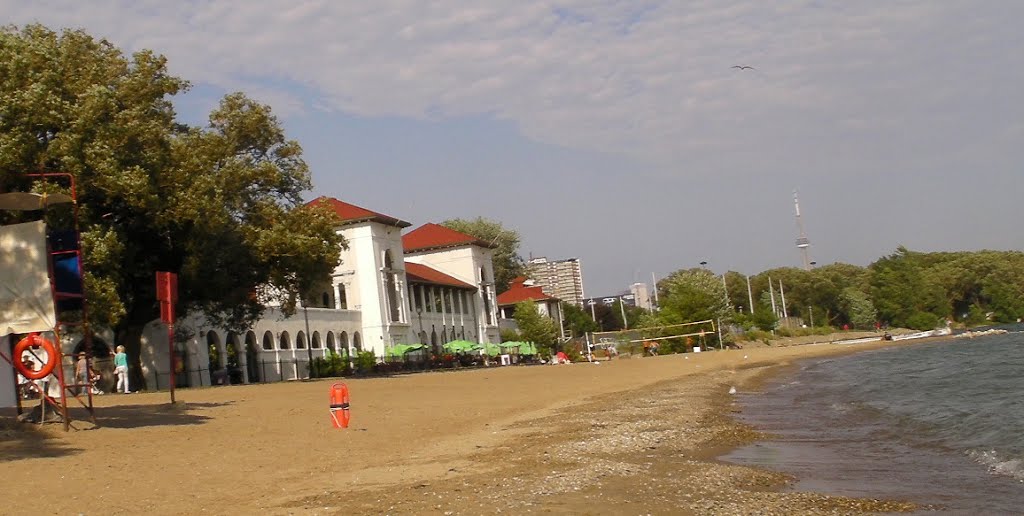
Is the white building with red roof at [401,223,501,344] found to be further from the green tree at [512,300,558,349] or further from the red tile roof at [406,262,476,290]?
the green tree at [512,300,558,349]

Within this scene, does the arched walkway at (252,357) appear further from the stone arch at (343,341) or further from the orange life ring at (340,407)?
the orange life ring at (340,407)

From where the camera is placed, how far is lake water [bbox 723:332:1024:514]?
12.1m

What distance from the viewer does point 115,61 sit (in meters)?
38.1

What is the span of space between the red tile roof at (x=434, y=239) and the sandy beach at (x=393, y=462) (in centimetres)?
6815

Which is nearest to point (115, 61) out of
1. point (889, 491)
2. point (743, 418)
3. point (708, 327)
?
point (743, 418)

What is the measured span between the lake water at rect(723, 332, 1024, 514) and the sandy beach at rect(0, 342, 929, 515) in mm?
800

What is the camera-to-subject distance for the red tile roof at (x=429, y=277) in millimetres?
80812

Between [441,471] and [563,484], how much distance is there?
6.28ft

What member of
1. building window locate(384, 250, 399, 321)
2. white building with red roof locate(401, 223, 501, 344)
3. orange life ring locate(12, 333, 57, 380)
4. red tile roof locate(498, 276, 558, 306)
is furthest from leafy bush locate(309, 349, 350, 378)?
red tile roof locate(498, 276, 558, 306)

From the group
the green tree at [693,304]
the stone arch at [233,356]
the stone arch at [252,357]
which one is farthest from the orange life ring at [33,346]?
the green tree at [693,304]

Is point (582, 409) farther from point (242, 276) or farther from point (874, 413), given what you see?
point (242, 276)

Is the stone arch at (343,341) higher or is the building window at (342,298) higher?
the building window at (342,298)

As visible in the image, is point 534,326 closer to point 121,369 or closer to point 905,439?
point 121,369

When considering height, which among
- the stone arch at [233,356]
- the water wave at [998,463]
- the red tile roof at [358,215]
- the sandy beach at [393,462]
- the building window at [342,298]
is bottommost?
the water wave at [998,463]
